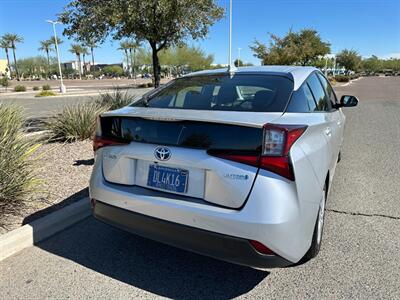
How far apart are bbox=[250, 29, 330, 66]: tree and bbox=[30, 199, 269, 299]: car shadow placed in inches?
1225

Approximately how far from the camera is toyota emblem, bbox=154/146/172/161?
8.13ft

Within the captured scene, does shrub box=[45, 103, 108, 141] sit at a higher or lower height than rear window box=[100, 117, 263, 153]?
lower

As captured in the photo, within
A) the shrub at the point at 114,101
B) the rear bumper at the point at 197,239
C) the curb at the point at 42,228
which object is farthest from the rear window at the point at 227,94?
the shrub at the point at 114,101

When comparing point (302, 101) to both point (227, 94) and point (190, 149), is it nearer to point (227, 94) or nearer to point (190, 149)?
point (227, 94)

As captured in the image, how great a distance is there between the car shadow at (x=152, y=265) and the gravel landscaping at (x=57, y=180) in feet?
1.63

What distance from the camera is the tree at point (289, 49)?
32188 mm

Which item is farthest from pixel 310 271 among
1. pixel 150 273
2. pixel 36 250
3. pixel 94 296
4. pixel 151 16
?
pixel 151 16

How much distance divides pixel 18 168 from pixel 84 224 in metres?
0.99

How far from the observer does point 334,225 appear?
3.67 meters

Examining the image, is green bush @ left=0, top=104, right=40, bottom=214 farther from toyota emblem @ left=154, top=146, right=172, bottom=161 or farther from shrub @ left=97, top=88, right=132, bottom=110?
shrub @ left=97, top=88, right=132, bottom=110

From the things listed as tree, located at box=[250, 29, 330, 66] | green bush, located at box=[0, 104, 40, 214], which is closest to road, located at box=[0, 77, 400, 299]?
green bush, located at box=[0, 104, 40, 214]

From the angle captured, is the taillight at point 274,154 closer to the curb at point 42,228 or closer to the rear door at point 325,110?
the rear door at point 325,110

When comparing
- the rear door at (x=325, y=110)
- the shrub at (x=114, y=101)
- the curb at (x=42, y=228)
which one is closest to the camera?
the curb at (x=42, y=228)

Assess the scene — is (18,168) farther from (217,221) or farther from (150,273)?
(217,221)
